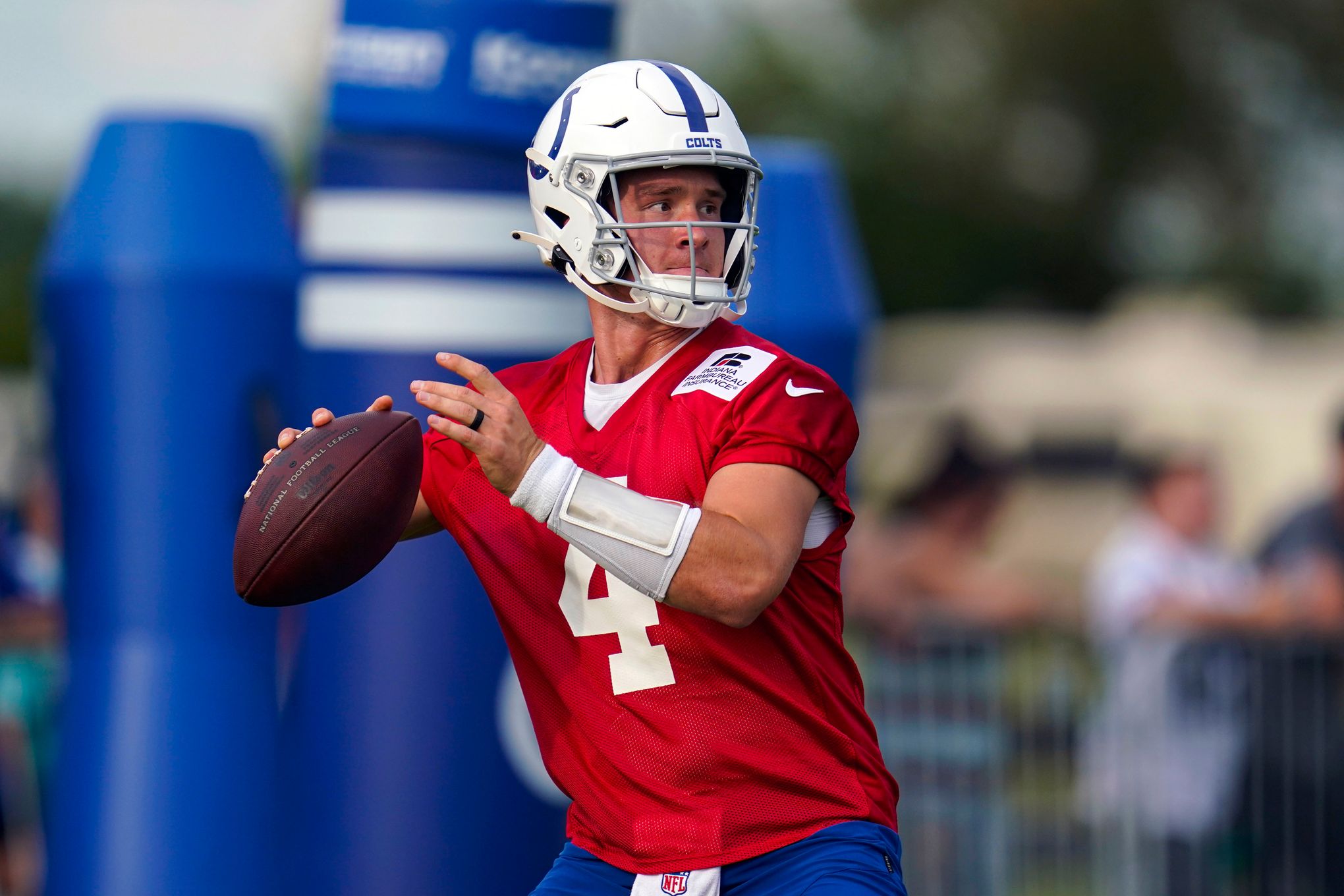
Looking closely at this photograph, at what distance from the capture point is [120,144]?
5.16 meters

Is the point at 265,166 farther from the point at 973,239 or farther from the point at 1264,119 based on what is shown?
the point at 1264,119

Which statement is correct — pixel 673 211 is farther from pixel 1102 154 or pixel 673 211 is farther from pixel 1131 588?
pixel 1102 154

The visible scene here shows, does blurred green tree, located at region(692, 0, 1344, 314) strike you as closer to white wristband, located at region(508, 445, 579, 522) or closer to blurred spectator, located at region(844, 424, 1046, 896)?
blurred spectator, located at region(844, 424, 1046, 896)

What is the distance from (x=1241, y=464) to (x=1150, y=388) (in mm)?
2068

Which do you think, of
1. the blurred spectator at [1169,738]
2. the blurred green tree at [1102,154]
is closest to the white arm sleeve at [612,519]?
the blurred spectator at [1169,738]

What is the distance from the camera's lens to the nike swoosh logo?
3197mm

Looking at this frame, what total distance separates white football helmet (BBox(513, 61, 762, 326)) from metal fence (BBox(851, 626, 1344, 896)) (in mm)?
3928

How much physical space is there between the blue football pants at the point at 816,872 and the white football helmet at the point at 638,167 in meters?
0.97

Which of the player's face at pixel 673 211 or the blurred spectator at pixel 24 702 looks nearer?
the player's face at pixel 673 211

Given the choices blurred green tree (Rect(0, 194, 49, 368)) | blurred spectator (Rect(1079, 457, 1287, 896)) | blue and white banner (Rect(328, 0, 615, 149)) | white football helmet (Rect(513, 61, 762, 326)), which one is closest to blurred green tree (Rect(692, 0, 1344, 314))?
blurred green tree (Rect(0, 194, 49, 368))

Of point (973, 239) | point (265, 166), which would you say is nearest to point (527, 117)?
point (265, 166)

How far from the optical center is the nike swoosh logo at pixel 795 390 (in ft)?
10.5

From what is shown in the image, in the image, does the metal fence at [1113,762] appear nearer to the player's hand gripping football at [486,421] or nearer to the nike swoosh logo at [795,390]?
the nike swoosh logo at [795,390]

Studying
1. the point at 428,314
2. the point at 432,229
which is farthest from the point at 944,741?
the point at 432,229
